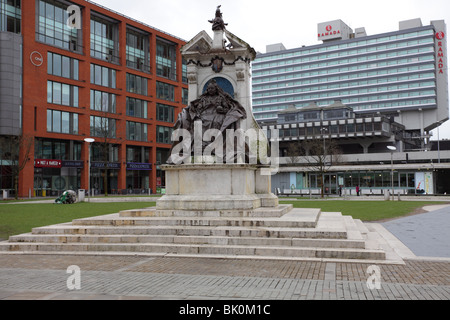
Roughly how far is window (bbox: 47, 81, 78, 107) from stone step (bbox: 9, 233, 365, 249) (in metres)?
44.4

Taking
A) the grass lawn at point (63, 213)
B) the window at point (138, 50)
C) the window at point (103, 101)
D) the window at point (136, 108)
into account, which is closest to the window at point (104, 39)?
the window at point (138, 50)

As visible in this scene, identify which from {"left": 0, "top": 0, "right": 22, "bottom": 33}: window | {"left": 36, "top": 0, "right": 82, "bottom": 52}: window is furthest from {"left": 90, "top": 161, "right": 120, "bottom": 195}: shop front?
{"left": 0, "top": 0, "right": 22, "bottom": 33}: window

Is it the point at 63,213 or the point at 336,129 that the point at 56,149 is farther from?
the point at 336,129

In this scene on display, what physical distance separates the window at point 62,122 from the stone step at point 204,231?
43424 mm

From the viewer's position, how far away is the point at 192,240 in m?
10.3

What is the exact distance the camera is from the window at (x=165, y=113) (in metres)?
67.5

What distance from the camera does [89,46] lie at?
183 ft

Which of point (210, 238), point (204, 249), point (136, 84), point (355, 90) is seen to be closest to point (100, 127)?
point (136, 84)

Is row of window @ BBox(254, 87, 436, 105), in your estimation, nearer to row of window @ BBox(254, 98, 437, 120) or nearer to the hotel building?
the hotel building

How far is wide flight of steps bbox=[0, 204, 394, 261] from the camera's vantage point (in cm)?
943
